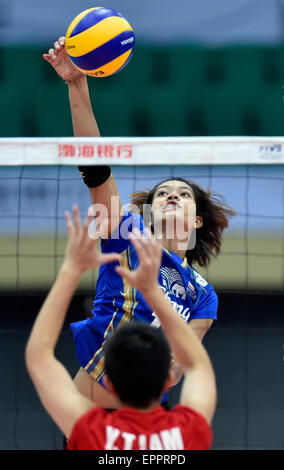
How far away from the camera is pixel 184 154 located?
297cm

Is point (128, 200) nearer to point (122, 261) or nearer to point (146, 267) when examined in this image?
point (122, 261)

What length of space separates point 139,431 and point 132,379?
0.15 m

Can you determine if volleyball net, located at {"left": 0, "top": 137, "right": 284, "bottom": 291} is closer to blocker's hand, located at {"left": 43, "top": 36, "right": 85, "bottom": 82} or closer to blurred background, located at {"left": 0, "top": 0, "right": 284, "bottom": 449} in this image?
blurred background, located at {"left": 0, "top": 0, "right": 284, "bottom": 449}

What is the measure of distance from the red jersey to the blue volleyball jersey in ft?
3.70

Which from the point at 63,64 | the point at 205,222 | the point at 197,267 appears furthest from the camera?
the point at 197,267

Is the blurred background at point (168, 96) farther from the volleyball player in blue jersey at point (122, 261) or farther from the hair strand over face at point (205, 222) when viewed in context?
the volleyball player in blue jersey at point (122, 261)

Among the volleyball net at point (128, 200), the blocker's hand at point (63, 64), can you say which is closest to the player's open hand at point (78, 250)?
the blocker's hand at point (63, 64)

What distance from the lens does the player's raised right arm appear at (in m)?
3.04

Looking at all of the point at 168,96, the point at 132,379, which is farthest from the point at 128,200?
the point at 132,379

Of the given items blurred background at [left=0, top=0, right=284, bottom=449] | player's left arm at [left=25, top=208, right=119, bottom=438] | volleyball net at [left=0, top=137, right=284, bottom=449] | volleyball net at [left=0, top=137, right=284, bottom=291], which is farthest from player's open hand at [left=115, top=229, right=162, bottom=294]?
blurred background at [left=0, top=0, right=284, bottom=449]

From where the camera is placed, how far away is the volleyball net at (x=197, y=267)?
9.76 ft

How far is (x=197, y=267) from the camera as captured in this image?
7.89 metres

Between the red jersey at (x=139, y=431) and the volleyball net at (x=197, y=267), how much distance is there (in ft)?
4.14

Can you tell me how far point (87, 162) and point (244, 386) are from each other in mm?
3274
